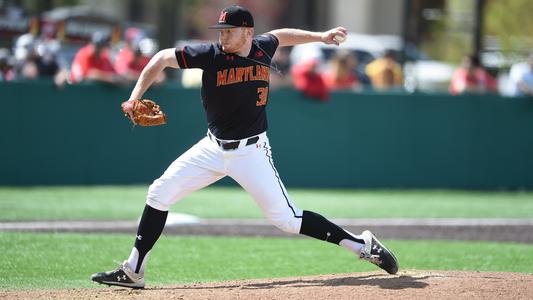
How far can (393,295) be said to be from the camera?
21.6ft

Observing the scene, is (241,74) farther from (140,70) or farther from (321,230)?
(140,70)

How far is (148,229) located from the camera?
7.04 m

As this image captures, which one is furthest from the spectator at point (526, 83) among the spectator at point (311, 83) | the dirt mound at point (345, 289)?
the dirt mound at point (345, 289)

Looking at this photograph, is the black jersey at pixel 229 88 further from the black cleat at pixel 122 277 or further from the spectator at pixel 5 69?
the spectator at pixel 5 69

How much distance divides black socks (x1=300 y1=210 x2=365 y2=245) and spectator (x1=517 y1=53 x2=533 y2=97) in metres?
11.4

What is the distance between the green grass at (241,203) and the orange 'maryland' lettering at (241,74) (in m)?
5.61

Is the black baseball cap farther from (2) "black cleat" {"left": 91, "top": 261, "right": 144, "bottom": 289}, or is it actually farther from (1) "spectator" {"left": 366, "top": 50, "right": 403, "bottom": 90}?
(1) "spectator" {"left": 366, "top": 50, "right": 403, "bottom": 90}

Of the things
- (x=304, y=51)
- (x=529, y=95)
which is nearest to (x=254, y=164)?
(x=529, y=95)

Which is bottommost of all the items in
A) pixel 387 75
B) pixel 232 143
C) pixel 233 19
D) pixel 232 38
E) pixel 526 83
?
pixel 387 75

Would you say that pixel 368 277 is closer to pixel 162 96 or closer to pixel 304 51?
pixel 162 96

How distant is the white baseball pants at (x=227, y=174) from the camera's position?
23.0 ft

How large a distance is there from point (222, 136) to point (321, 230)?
41.4 inches

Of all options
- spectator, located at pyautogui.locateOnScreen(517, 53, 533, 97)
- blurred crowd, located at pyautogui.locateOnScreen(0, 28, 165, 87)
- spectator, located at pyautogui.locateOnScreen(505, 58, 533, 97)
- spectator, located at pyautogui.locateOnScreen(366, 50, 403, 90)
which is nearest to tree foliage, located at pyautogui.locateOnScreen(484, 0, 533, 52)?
spectator, located at pyautogui.locateOnScreen(366, 50, 403, 90)

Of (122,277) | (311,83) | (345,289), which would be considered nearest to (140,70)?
(311,83)
